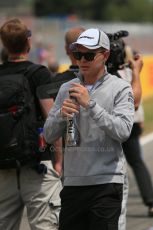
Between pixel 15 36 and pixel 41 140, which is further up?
pixel 15 36

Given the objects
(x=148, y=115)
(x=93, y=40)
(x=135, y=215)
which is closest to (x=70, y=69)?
(x=93, y=40)

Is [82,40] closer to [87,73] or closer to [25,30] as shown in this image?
[87,73]

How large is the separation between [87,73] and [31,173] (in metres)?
0.99

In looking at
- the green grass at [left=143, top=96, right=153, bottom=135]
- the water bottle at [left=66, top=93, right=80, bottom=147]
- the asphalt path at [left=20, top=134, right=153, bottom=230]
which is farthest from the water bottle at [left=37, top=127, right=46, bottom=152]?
the green grass at [left=143, top=96, right=153, bottom=135]

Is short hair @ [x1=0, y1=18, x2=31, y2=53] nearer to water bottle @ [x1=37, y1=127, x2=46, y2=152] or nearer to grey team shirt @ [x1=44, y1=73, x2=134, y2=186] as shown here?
water bottle @ [x1=37, y1=127, x2=46, y2=152]

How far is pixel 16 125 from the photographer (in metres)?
5.01

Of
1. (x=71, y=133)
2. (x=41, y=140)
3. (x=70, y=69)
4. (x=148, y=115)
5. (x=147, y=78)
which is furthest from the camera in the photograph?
→ (x=147, y=78)

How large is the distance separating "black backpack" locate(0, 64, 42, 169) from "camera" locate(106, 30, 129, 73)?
0.88 meters

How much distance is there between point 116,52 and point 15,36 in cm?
89

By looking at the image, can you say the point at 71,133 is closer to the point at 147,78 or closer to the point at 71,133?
the point at 71,133

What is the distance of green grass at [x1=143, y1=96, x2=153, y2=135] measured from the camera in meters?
16.7

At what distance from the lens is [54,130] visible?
4602mm

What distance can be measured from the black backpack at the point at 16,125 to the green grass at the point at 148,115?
36.0ft

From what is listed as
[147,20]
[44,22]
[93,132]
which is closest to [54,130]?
[93,132]
